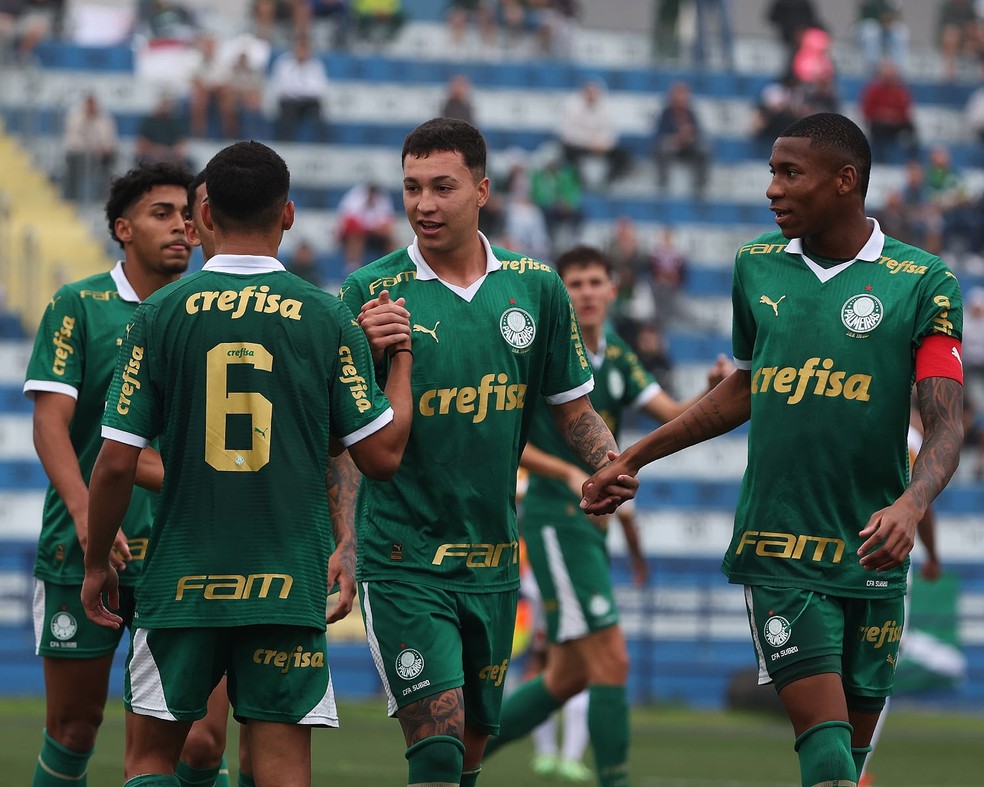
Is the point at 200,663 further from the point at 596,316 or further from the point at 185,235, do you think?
the point at 596,316

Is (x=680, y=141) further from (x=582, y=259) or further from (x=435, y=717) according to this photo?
(x=435, y=717)

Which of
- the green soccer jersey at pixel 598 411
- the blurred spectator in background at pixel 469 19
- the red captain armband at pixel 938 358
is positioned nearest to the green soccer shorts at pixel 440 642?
the red captain armband at pixel 938 358

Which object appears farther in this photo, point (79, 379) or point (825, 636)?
point (79, 379)

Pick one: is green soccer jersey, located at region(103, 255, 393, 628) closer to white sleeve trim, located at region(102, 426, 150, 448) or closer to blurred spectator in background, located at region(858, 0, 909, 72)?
white sleeve trim, located at region(102, 426, 150, 448)

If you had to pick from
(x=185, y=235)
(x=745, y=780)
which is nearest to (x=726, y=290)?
(x=745, y=780)

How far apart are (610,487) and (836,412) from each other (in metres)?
0.83

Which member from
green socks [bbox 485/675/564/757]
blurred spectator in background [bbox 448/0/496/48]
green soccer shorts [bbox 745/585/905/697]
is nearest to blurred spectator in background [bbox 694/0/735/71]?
blurred spectator in background [bbox 448/0/496/48]

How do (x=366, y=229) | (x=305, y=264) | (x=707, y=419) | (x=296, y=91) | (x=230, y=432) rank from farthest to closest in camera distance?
(x=296, y=91) < (x=366, y=229) < (x=305, y=264) < (x=707, y=419) < (x=230, y=432)

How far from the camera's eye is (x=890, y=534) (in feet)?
18.8

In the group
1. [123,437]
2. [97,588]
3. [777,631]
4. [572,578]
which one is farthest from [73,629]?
[572,578]

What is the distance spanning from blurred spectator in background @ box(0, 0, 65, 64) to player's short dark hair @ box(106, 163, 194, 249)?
17.0m

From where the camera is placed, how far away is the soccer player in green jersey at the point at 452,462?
6.25 metres

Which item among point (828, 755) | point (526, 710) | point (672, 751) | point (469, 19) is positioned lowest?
point (672, 751)

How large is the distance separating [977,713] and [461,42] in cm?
1435
